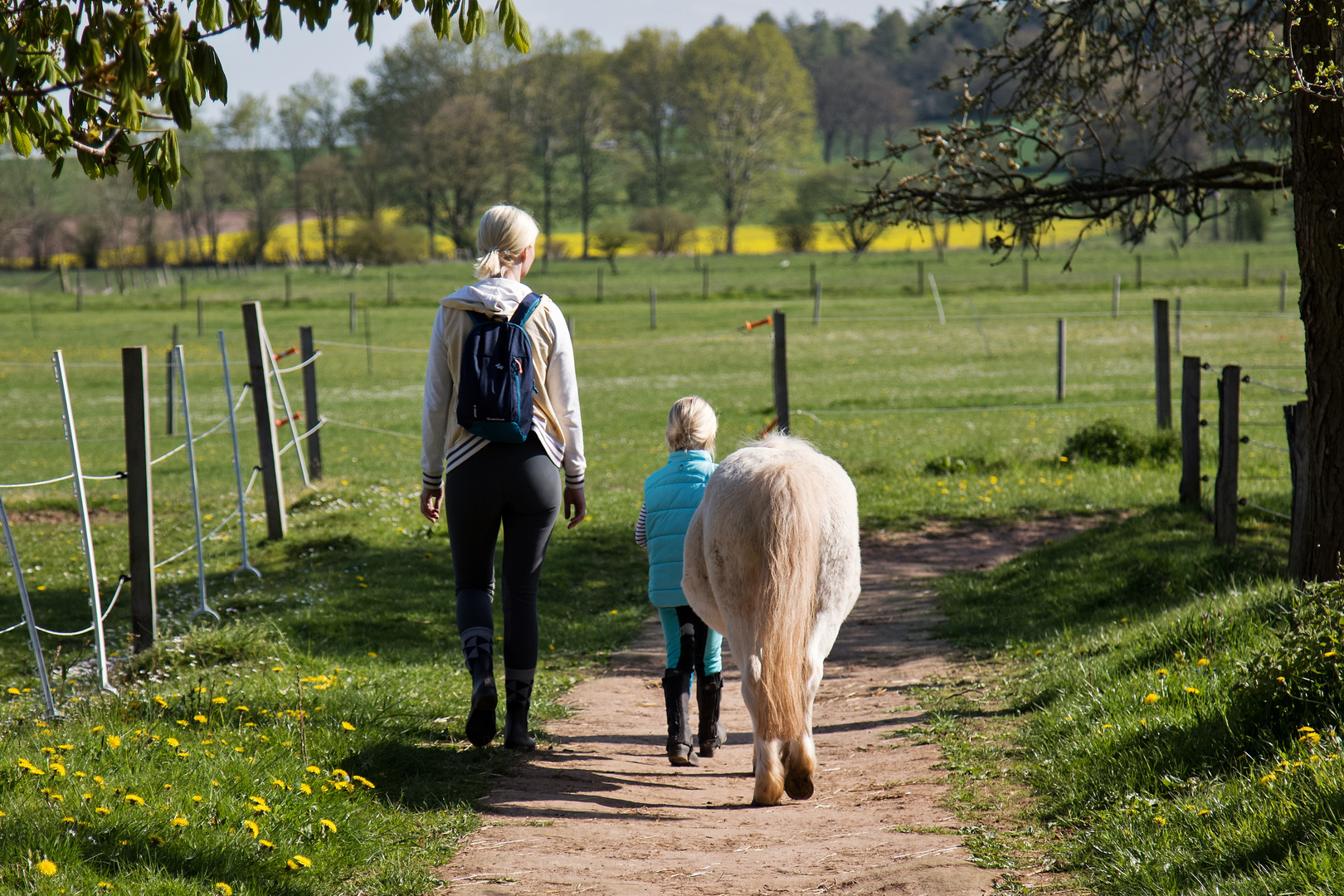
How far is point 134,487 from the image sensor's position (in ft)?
21.0

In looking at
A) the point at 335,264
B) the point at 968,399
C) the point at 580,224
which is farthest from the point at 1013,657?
the point at 580,224

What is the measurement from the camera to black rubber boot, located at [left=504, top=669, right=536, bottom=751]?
475cm

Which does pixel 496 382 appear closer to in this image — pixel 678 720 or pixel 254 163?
pixel 678 720

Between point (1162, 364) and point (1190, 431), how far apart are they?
14.4 ft

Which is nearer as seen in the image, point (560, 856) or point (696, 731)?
point (560, 856)

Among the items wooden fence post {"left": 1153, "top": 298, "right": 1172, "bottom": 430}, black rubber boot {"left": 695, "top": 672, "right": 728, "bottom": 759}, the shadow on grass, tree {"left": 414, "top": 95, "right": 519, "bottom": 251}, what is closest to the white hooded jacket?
black rubber boot {"left": 695, "top": 672, "right": 728, "bottom": 759}

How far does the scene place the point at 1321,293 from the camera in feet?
18.6

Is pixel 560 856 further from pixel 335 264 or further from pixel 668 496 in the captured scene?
pixel 335 264

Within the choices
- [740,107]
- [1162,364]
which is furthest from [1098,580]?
[740,107]

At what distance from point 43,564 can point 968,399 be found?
15.7m

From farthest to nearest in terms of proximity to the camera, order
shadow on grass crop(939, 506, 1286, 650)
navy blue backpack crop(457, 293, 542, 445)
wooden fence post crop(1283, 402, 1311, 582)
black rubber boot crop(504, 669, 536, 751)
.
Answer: shadow on grass crop(939, 506, 1286, 650), wooden fence post crop(1283, 402, 1311, 582), black rubber boot crop(504, 669, 536, 751), navy blue backpack crop(457, 293, 542, 445)

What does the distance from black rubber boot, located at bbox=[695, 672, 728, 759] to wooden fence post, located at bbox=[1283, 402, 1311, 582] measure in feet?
10.9

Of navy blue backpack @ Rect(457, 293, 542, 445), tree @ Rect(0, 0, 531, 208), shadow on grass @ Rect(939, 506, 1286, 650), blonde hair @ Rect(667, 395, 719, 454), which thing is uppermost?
tree @ Rect(0, 0, 531, 208)

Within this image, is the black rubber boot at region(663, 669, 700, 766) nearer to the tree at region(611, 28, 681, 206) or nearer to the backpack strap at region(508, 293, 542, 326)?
the backpack strap at region(508, 293, 542, 326)
